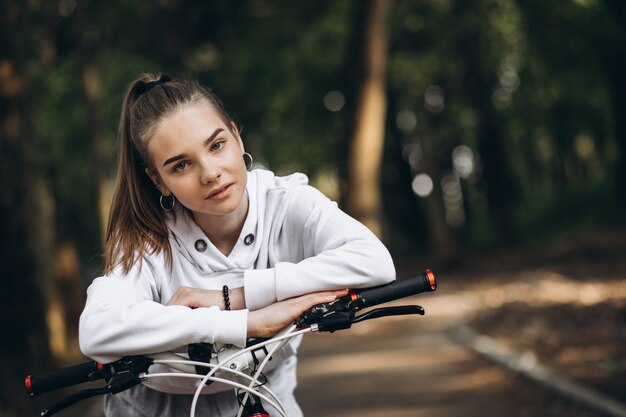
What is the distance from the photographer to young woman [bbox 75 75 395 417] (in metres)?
2.42

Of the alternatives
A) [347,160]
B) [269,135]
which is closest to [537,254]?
[269,135]

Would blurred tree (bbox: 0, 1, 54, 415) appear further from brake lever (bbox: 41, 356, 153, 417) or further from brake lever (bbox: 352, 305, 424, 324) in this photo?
brake lever (bbox: 352, 305, 424, 324)

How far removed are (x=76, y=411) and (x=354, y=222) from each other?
23.0 feet

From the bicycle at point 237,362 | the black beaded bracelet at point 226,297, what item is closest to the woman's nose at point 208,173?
the black beaded bracelet at point 226,297

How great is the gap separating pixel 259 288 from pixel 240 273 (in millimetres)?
266

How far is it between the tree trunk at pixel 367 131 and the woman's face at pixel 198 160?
1113cm

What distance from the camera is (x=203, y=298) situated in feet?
8.63

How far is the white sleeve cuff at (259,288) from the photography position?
2.61 m

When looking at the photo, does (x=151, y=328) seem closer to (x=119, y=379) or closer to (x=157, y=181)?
(x=119, y=379)

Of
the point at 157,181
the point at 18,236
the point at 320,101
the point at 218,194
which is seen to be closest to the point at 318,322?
the point at 218,194

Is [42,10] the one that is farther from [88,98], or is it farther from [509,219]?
[509,219]

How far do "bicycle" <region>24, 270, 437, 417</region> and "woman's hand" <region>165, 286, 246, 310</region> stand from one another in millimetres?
186

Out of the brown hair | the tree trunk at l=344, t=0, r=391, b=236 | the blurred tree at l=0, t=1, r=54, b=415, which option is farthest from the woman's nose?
the tree trunk at l=344, t=0, r=391, b=236

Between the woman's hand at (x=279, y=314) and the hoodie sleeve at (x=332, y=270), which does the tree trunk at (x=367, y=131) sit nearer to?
the hoodie sleeve at (x=332, y=270)
